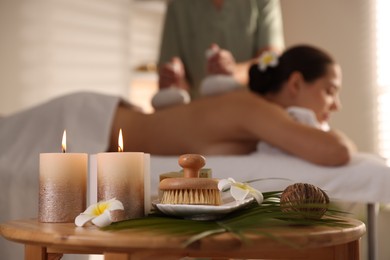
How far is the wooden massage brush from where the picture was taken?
32.3 inches

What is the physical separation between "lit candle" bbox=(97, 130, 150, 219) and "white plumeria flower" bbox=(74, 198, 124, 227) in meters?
0.03

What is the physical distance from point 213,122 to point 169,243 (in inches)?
50.7

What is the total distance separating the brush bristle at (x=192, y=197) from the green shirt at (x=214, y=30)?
2508mm

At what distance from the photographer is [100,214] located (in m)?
0.81

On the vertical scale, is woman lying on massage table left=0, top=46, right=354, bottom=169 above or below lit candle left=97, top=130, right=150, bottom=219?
above

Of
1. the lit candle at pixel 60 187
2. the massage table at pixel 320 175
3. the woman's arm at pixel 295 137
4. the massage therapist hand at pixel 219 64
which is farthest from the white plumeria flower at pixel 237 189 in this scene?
the massage therapist hand at pixel 219 64

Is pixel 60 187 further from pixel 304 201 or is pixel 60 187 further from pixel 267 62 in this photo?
pixel 267 62

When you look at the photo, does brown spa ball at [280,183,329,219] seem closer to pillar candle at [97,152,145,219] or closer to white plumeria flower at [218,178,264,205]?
white plumeria flower at [218,178,264,205]

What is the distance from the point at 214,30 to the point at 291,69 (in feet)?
4.08

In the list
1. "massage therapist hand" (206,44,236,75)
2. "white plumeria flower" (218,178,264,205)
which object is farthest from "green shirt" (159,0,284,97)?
"white plumeria flower" (218,178,264,205)

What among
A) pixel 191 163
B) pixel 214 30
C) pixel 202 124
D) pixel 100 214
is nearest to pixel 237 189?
pixel 191 163

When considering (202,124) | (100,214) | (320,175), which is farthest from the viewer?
(202,124)

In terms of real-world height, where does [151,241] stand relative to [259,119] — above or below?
below

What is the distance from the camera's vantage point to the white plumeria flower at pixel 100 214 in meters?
0.79
